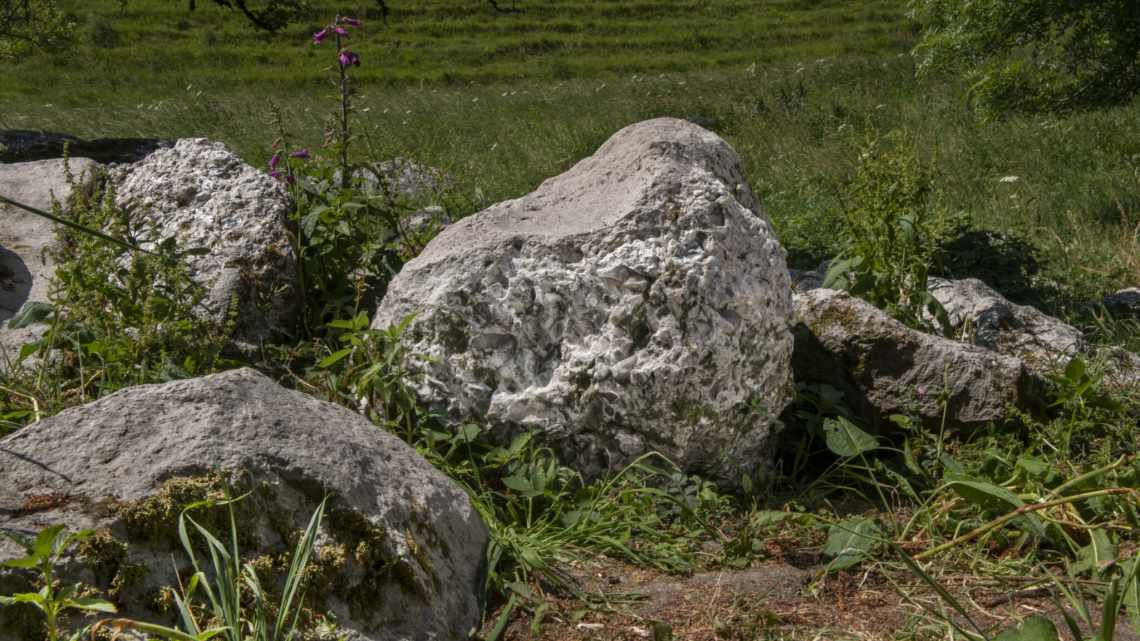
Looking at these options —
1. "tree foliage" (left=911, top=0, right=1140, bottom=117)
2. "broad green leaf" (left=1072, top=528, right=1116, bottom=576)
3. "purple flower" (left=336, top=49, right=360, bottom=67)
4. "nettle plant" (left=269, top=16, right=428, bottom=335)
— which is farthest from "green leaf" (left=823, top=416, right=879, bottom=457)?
"tree foliage" (left=911, top=0, right=1140, bottom=117)

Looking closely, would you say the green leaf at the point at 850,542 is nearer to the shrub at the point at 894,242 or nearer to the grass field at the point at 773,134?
the grass field at the point at 773,134

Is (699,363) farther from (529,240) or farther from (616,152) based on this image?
(616,152)

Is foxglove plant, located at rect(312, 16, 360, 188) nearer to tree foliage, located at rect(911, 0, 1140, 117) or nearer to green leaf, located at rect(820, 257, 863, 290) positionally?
green leaf, located at rect(820, 257, 863, 290)

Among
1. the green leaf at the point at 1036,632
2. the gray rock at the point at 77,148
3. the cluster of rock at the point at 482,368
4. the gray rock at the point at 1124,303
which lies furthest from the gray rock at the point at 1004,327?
the gray rock at the point at 77,148

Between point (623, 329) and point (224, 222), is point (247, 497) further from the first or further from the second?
point (224, 222)

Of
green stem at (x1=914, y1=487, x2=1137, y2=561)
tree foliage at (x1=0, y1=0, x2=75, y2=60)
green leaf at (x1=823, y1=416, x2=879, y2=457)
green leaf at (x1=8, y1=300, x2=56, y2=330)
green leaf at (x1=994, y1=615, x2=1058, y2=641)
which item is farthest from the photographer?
tree foliage at (x1=0, y1=0, x2=75, y2=60)

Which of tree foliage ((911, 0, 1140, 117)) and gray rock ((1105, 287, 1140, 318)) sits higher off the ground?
tree foliage ((911, 0, 1140, 117))

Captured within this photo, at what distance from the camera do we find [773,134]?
1404 centimetres

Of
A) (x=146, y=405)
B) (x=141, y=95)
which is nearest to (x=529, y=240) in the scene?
(x=146, y=405)

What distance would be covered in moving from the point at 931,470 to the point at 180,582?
104 inches

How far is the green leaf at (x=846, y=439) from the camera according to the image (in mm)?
3588

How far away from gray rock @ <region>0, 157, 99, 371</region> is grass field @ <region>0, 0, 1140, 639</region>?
61.0 inches

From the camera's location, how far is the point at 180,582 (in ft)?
7.32

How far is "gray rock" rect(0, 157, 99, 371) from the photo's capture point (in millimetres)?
4402
